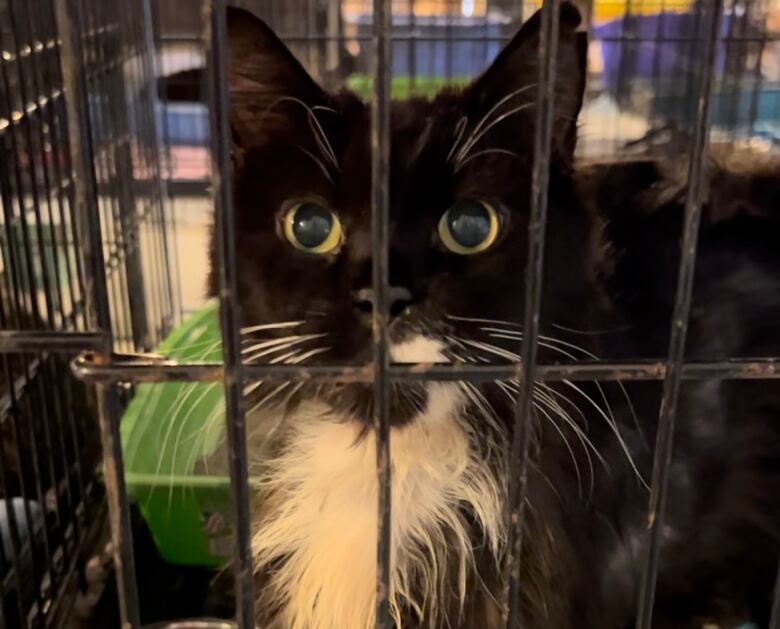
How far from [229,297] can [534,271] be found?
18cm

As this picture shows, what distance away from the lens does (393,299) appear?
2.31 feet

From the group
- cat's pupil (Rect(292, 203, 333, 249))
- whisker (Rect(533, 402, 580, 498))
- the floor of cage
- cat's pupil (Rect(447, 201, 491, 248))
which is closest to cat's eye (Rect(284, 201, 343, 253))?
cat's pupil (Rect(292, 203, 333, 249))

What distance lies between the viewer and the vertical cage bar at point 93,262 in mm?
522

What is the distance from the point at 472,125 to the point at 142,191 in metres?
1.06

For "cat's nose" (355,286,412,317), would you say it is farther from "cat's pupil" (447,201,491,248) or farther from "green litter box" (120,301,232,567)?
"green litter box" (120,301,232,567)

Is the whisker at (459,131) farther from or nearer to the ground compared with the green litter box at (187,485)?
farther from the ground

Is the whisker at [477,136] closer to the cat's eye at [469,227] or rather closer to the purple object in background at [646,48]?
the cat's eye at [469,227]

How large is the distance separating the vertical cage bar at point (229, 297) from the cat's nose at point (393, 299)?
6.4 inches

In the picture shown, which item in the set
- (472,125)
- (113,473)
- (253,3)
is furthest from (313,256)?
(253,3)

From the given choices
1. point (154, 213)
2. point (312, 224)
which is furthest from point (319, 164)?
point (154, 213)

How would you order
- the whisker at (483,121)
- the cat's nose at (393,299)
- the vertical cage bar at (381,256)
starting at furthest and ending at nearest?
the whisker at (483,121) < the cat's nose at (393,299) < the vertical cage bar at (381,256)

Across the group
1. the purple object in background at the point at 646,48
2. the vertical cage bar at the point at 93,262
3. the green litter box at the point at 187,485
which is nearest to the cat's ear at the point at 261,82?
the vertical cage bar at the point at 93,262

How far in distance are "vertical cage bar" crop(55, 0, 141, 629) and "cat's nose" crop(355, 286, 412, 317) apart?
0.22 m

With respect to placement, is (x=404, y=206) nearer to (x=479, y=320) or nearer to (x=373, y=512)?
(x=479, y=320)
